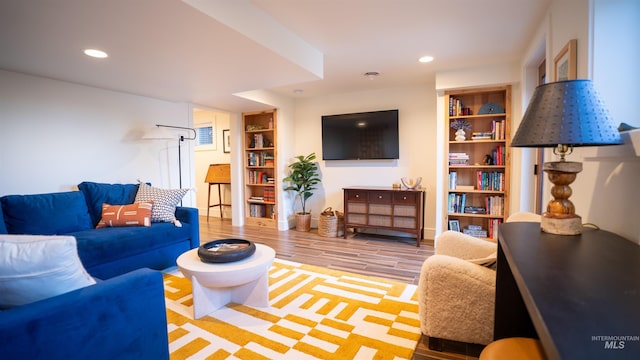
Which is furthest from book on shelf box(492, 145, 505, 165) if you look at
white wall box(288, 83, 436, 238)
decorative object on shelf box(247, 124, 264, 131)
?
decorative object on shelf box(247, 124, 264, 131)

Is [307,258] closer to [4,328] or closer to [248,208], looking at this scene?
[248,208]

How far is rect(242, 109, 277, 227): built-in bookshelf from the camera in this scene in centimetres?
529

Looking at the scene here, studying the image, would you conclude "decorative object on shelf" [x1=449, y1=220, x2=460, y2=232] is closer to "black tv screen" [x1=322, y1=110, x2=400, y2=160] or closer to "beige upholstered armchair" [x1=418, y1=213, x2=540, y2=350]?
"black tv screen" [x1=322, y1=110, x2=400, y2=160]

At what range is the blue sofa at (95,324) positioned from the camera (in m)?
0.99

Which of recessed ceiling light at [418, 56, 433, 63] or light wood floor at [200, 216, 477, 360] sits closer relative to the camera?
light wood floor at [200, 216, 477, 360]

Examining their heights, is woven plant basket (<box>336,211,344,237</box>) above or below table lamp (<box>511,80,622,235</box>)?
below

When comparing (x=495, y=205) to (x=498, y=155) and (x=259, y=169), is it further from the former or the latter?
(x=259, y=169)

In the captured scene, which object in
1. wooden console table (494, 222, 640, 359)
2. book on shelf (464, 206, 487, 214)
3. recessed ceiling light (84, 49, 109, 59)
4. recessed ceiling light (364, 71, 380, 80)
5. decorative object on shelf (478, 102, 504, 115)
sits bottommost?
book on shelf (464, 206, 487, 214)

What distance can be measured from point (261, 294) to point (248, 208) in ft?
11.0

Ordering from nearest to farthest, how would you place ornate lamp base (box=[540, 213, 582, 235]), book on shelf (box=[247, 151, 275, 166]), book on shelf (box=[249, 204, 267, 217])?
1. ornate lamp base (box=[540, 213, 582, 235])
2. book on shelf (box=[247, 151, 275, 166])
3. book on shelf (box=[249, 204, 267, 217])

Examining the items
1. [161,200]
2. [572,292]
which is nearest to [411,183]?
[161,200]

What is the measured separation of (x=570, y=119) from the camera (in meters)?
1.10

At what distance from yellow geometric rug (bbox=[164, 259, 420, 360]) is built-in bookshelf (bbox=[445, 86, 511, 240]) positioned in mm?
1800

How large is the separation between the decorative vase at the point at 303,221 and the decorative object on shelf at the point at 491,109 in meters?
2.92
